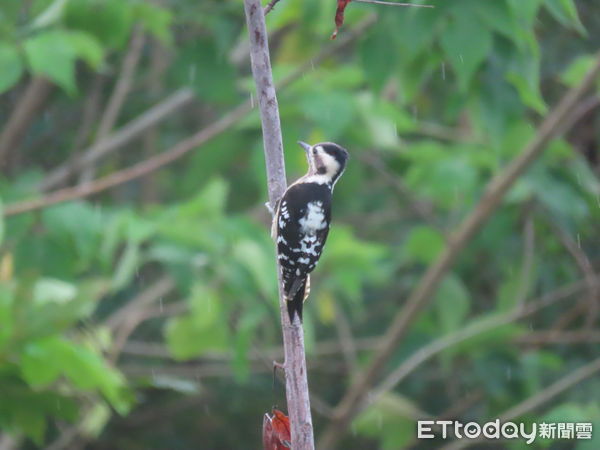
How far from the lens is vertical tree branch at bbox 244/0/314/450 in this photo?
1.99 metres

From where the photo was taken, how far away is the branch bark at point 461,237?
15.4 feet

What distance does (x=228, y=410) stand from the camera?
289 inches

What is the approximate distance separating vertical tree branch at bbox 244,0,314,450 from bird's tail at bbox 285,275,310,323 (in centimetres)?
17

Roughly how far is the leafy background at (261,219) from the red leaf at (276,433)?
3.79 ft

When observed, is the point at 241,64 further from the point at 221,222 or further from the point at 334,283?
the point at 221,222

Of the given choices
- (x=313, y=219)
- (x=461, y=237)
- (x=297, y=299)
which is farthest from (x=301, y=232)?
(x=461, y=237)

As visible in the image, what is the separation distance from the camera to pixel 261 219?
5.86 m

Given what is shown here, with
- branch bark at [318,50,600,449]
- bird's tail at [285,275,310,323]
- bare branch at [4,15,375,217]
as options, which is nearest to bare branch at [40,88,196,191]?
bare branch at [4,15,375,217]

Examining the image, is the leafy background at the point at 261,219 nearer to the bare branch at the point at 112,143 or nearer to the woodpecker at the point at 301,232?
the bare branch at the point at 112,143

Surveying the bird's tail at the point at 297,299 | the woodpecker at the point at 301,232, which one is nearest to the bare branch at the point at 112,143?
the woodpecker at the point at 301,232

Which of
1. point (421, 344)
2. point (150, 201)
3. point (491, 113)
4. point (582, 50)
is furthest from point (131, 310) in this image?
point (582, 50)

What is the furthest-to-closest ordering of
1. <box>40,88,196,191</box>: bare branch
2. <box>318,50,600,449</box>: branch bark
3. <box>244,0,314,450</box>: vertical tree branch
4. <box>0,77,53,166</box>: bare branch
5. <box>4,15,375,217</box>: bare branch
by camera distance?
<box>0,77,53,166</box>: bare branch < <box>40,88,196,191</box>: bare branch < <box>318,50,600,449</box>: branch bark < <box>4,15,375,217</box>: bare branch < <box>244,0,314,450</box>: vertical tree branch

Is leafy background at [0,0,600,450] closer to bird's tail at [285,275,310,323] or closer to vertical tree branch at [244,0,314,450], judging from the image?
bird's tail at [285,275,310,323]

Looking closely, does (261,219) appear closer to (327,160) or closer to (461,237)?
(461,237)
